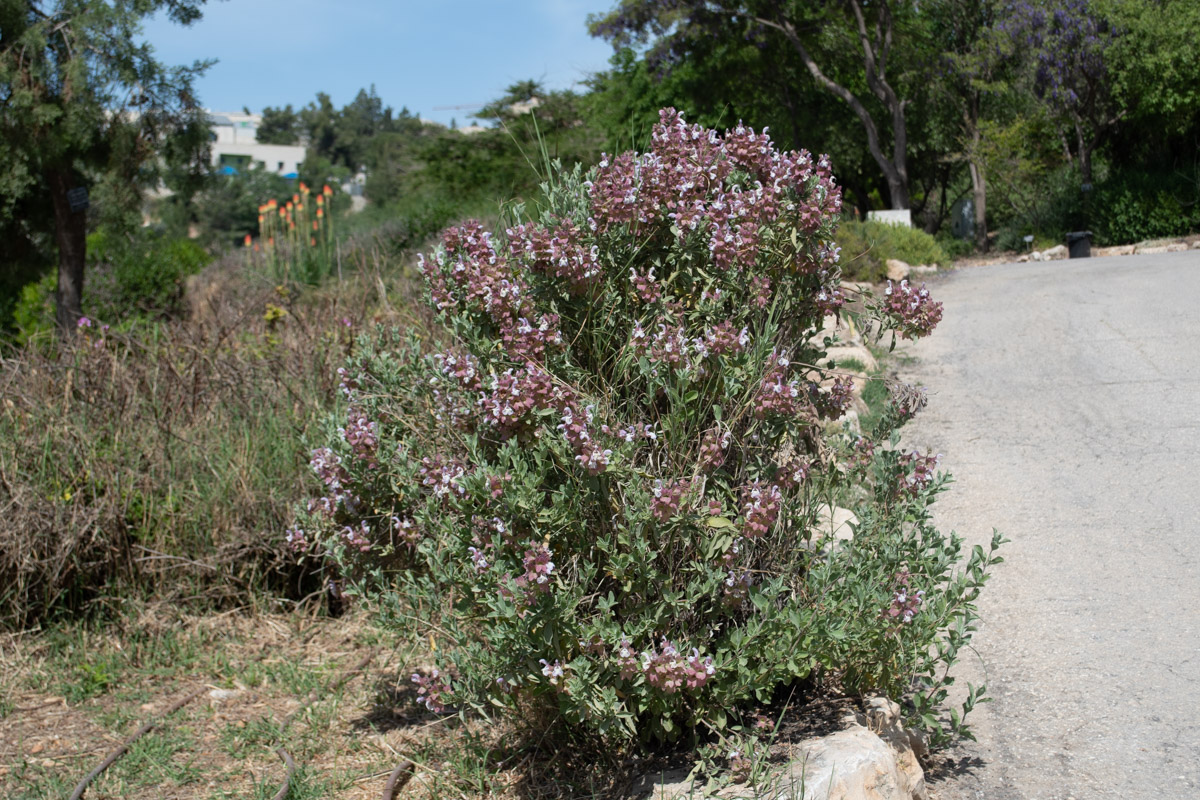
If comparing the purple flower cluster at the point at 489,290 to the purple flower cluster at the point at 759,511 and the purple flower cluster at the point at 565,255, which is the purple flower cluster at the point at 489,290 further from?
the purple flower cluster at the point at 759,511

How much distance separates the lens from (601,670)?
7.81 ft

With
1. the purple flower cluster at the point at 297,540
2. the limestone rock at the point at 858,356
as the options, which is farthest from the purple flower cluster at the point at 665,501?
the limestone rock at the point at 858,356

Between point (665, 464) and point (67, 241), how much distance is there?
254 inches

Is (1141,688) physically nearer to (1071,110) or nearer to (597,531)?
(597,531)

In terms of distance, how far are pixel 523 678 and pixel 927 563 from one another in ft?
3.69

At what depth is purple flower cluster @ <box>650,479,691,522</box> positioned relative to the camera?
2244 mm

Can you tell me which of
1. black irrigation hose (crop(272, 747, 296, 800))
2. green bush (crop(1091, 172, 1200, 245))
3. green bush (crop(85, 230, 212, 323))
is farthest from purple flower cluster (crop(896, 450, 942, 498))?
green bush (crop(1091, 172, 1200, 245))

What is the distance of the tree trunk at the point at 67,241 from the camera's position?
7219mm

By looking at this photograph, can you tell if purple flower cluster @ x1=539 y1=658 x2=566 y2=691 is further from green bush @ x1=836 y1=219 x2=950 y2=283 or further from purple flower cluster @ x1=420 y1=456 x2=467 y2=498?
green bush @ x1=836 y1=219 x2=950 y2=283

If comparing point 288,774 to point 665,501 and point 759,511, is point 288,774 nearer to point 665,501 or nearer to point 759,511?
point 665,501

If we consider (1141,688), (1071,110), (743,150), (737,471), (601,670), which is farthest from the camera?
(1071,110)

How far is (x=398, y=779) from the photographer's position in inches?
119

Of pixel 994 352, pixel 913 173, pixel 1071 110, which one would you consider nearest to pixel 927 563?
pixel 994 352

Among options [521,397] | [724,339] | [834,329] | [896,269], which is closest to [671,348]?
[724,339]
